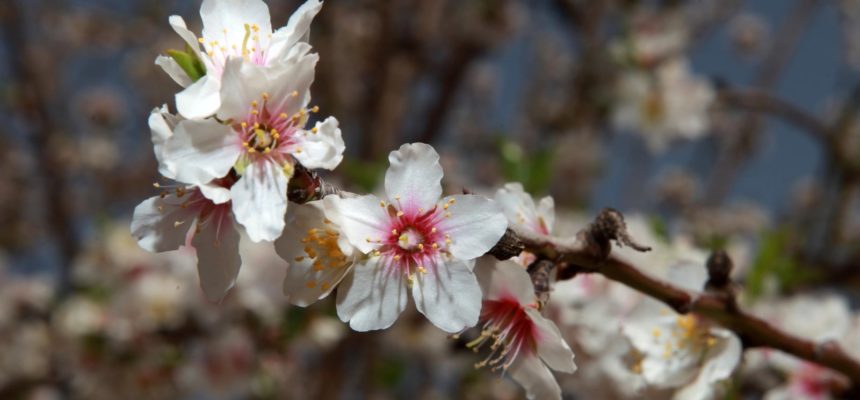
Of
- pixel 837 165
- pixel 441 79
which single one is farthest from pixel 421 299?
pixel 441 79

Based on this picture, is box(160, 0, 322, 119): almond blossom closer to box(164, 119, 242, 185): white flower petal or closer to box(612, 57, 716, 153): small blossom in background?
box(164, 119, 242, 185): white flower petal

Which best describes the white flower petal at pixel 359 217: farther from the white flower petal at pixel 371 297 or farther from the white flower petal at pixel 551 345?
the white flower petal at pixel 551 345

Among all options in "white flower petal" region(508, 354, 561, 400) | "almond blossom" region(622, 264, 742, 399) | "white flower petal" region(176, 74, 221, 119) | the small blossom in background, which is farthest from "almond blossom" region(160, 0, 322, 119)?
the small blossom in background

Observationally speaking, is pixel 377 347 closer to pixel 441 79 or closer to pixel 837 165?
pixel 441 79

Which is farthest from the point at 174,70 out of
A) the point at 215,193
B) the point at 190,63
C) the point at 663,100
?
the point at 663,100

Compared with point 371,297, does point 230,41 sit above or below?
above

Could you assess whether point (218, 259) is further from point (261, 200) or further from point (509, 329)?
point (509, 329)

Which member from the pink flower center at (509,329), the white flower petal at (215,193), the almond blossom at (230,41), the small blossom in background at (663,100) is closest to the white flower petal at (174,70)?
the almond blossom at (230,41)
